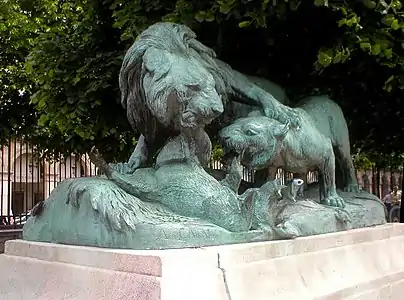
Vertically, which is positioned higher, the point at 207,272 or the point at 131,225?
the point at 131,225

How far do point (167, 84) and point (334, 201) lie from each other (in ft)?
5.15

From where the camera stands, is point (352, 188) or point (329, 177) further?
point (352, 188)

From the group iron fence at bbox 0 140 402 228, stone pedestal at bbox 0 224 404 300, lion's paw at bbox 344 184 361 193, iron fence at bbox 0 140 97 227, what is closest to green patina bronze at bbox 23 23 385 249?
stone pedestal at bbox 0 224 404 300

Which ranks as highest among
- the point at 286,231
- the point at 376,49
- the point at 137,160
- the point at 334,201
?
the point at 376,49

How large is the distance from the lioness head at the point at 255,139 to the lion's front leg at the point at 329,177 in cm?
56

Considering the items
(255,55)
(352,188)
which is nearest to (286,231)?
(352,188)

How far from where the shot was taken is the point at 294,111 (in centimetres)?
386

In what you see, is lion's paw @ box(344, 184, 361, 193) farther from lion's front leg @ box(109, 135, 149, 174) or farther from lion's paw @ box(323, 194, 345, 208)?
lion's front leg @ box(109, 135, 149, 174)

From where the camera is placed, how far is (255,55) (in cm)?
569

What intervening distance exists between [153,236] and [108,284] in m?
0.29

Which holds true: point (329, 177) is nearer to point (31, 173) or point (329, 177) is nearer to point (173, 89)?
point (173, 89)

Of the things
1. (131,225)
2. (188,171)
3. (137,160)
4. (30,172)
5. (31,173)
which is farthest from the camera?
(30,172)

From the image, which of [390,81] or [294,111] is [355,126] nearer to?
[390,81]

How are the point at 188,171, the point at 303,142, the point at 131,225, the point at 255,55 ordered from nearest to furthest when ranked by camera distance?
the point at 131,225 → the point at 188,171 → the point at 303,142 → the point at 255,55
